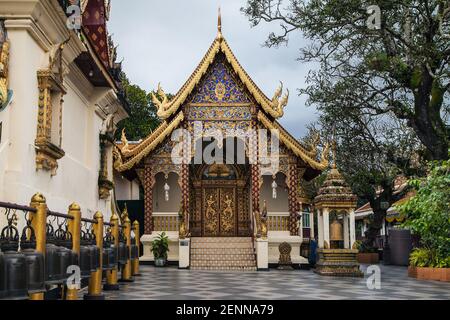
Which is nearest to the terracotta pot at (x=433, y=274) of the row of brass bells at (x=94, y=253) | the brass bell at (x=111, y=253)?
the brass bell at (x=111, y=253)

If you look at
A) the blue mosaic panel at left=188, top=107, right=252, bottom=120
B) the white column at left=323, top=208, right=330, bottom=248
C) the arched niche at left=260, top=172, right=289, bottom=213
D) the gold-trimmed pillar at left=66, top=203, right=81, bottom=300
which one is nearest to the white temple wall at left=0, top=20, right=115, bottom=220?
the gold-trimmed pillar at left=66, top=203, right=81, bottom=300

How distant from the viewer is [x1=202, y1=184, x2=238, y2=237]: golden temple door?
61.8 feet

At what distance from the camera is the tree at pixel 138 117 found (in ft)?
100

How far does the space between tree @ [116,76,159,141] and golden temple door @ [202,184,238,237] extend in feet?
39.8

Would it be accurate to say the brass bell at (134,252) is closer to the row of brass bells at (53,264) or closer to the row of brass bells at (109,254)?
the row of brass bells at (109,254)

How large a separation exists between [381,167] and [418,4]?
1113 cm

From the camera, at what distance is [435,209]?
1155 cm

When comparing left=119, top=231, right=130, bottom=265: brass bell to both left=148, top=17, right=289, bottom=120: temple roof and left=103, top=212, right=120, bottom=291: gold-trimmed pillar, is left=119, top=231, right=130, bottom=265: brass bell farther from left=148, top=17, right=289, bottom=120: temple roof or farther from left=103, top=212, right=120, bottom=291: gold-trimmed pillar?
left=148, top=17, right=289, bottom=120: temple roof

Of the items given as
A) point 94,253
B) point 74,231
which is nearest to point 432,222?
point 94,253

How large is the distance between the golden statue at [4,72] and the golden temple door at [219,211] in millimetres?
13208

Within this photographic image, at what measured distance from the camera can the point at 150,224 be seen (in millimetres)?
17891

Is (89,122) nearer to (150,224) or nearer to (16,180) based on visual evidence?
(16,180)

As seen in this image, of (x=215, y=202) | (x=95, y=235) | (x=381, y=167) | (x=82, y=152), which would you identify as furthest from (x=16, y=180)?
(x=381, y=167)

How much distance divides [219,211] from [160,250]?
280 cm
